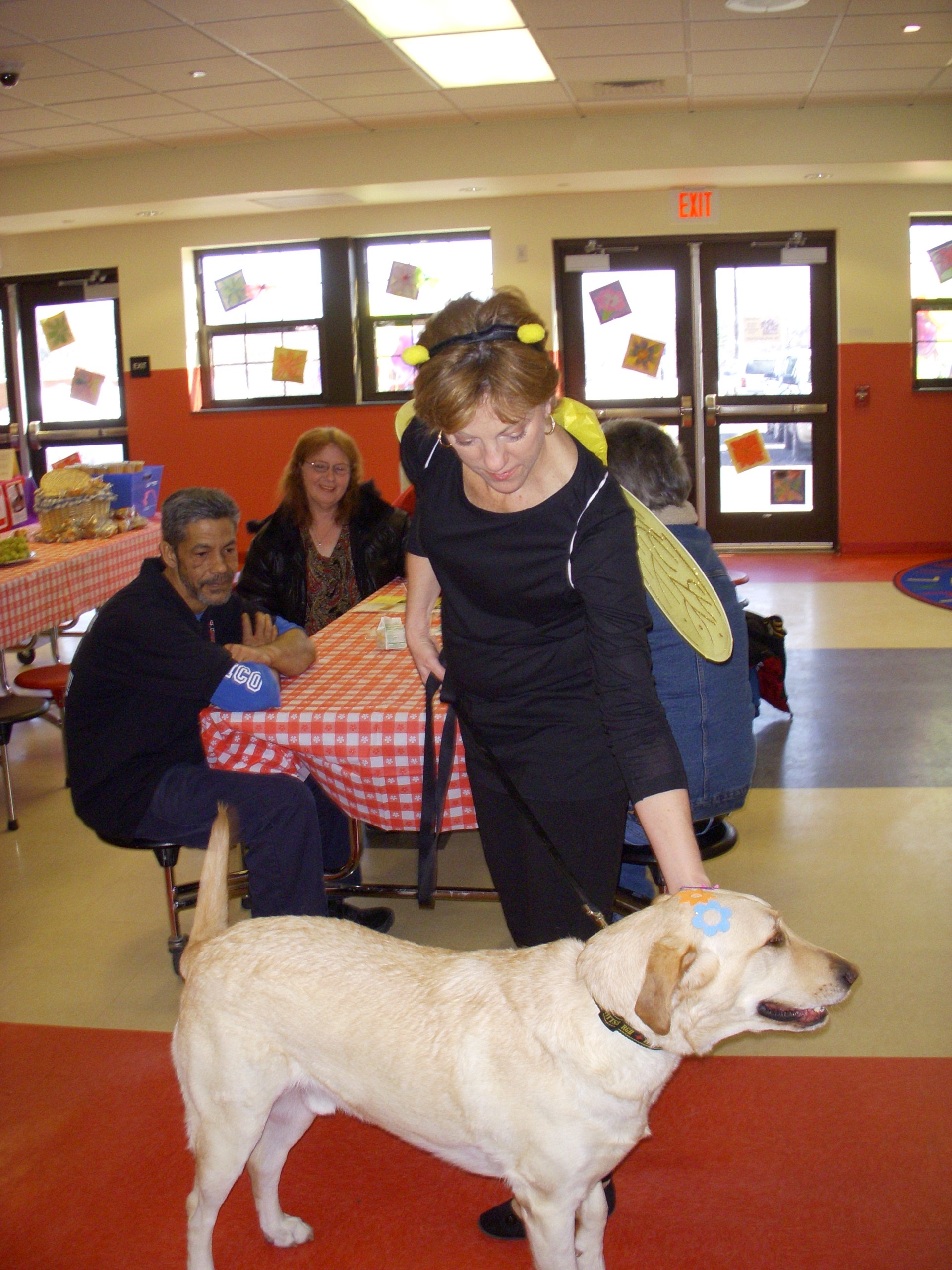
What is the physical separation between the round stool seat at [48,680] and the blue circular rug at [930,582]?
519 cm

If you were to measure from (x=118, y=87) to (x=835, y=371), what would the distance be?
5.65 meters

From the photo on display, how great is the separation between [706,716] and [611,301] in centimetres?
695

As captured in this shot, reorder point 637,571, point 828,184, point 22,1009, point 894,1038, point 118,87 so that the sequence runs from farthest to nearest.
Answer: point 828,184 → point 118,87 → point 22,1009 → point 894,1038 → point 637,571

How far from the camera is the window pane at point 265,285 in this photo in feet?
29.3

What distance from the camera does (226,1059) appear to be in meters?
1.61

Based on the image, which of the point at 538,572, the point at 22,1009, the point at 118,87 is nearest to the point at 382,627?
the point at 22,1009

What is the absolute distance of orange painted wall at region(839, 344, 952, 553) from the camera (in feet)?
27.7

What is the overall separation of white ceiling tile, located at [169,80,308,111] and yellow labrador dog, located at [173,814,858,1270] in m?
5.97

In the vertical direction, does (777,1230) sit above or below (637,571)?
below

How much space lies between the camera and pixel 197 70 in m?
6.05

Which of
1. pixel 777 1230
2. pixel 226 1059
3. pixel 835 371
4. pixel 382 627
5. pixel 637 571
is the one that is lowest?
pixel 777 1230

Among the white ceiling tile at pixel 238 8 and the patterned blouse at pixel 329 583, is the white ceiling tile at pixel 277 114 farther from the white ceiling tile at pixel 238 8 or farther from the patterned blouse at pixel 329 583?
the patterned blouse at pixel 329 583

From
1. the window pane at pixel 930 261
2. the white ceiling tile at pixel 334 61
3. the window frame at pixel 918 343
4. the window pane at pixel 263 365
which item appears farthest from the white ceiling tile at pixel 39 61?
the window frame at pixel 918 343

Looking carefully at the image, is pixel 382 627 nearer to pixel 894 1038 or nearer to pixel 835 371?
Answer: pixel 894 1038
